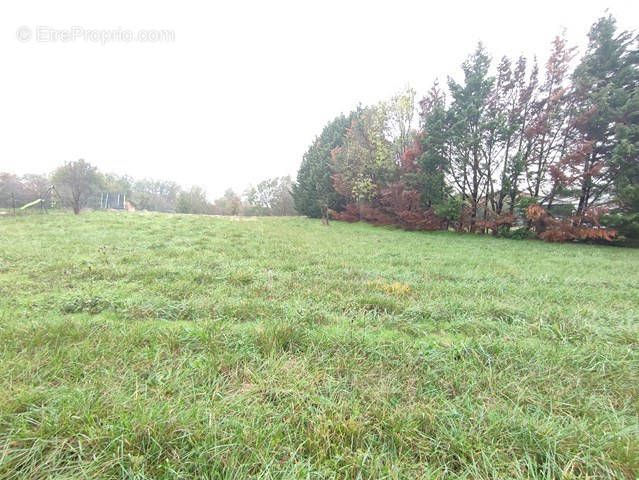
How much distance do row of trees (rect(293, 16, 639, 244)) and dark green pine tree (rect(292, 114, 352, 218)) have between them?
428 cm

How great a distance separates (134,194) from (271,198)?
113 feet

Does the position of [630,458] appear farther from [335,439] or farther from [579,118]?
[579,118]

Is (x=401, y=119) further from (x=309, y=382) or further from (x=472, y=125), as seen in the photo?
(x=309, y=382)

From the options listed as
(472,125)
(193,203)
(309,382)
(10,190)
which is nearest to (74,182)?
(10,190)

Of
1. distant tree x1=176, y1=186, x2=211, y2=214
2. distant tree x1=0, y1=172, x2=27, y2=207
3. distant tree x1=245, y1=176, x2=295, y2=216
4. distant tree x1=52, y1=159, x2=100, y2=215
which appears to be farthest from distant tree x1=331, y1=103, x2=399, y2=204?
distant tree x1=176, y1=186, x2=211, y2=214

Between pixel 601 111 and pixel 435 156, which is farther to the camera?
pixel 435 156

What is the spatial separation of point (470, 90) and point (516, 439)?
66.5 feet

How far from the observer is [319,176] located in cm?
2559

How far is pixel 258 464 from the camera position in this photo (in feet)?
3.91

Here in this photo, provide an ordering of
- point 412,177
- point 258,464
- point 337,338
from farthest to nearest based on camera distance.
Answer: point 412,177 → point 337,338 → point 258,464

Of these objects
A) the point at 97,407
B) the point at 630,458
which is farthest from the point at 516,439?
the point at 97,407

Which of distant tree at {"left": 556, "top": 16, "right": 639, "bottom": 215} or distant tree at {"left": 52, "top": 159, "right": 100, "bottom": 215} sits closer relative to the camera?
distant tree at {"left": 556, "top": 16, "right": 639, "bottom": 215}

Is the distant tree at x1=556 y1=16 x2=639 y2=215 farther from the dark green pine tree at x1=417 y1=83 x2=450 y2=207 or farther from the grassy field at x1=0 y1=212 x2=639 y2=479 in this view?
the grassy field at x1=0 y1=212 x2=639 y2=479

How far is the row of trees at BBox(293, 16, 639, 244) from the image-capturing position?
1195cm
